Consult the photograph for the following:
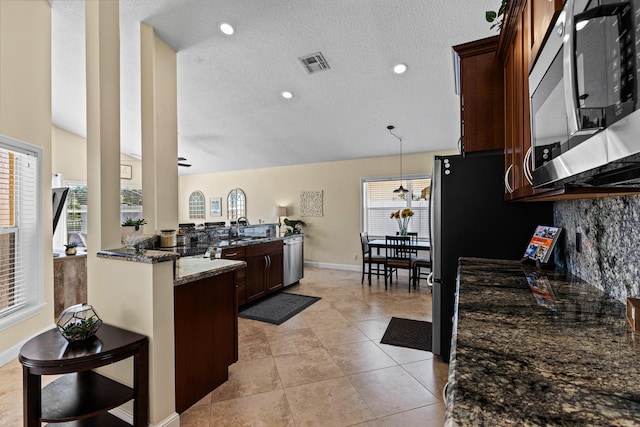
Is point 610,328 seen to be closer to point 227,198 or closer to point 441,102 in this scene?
point 441,102

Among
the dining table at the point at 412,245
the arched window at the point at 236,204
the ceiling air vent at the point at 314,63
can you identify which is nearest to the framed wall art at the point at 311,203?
the arched window at the point at 236,204

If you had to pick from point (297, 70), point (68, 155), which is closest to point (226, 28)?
point (297, 70)

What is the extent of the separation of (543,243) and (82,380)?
9.80 feet

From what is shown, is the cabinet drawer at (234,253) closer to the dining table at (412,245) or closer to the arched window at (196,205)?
the dining table at (412,245)

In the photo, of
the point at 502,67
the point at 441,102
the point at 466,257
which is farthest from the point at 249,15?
the point at 466,257

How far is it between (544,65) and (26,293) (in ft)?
14.4

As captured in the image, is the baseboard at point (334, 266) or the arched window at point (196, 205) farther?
the arched window at point (196, 205)

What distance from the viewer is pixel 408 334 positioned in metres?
3.10

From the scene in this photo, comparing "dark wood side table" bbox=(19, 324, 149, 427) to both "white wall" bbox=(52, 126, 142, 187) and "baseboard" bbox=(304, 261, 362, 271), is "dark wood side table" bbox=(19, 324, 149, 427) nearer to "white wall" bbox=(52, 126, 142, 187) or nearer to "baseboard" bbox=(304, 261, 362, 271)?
"baseboard" bbox=(304, 261, 362, 271)

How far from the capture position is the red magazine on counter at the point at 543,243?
174cm

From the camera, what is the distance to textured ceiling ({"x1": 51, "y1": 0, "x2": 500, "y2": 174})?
9.39 feet

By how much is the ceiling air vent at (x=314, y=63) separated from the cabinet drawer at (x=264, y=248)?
252 centimetres

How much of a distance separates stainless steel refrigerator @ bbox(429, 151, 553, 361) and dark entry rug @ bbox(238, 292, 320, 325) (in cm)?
189

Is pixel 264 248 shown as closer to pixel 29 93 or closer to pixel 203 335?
pixel 203 335
